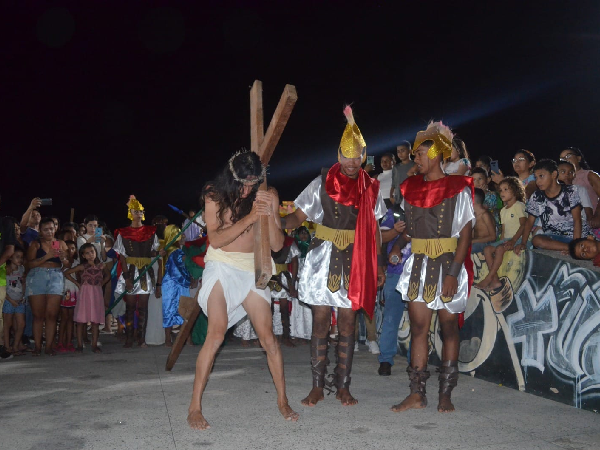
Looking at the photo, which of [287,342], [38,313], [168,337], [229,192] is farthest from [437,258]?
[38,313]

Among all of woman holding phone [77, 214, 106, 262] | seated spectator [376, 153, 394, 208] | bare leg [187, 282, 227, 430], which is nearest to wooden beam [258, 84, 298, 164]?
bare leg [187, 282, 227, 430]

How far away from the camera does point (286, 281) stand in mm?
9062

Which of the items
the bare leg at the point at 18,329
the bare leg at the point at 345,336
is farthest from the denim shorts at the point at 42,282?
the bare leg at the point at 345,336

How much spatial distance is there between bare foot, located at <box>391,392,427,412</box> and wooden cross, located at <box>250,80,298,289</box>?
4.76 feet

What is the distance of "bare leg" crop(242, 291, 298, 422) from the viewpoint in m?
4.36

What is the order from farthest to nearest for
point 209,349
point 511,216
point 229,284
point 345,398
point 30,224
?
point 30,224 → point 511,216 → point 345,398 → point 229,284 → point 209,349

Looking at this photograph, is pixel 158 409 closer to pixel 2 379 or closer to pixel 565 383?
pixel 2 379

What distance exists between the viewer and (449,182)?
15.6ft

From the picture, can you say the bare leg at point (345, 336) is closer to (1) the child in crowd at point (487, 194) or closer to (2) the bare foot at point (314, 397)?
(2) the bare foot at point (314, 397)

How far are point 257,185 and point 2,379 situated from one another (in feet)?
11.7

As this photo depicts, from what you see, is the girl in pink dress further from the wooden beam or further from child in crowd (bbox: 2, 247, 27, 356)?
the wooden beam

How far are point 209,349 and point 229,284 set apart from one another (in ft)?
1.53

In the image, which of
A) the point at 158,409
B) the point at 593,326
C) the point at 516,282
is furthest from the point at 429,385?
the point at 158,409

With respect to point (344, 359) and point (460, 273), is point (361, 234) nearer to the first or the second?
point (460, 273)
